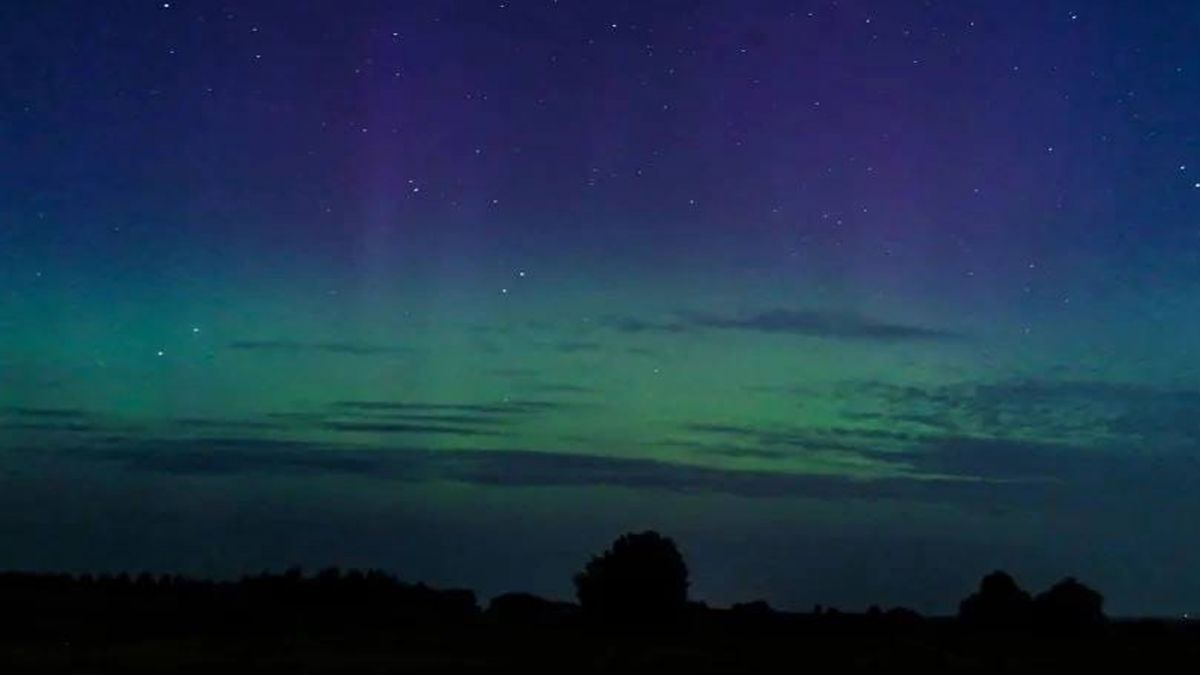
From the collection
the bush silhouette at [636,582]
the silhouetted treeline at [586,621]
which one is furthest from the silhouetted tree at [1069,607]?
the bush silhouette at [636,582]

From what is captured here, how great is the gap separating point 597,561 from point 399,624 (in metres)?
11.4

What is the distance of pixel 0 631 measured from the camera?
50062 millimetres

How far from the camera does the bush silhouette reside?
66562mm

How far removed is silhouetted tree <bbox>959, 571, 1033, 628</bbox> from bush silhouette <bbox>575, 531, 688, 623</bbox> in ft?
38.4

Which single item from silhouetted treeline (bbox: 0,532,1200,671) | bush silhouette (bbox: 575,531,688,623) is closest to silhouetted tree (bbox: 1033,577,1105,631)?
silhouetted treeline (bbox: 0,532,1200,671)

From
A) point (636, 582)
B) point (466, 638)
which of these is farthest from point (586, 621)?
point (466, 638)

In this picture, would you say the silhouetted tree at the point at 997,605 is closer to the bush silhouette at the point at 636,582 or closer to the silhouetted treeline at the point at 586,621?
the silhouetted treeline at the point at 586,621

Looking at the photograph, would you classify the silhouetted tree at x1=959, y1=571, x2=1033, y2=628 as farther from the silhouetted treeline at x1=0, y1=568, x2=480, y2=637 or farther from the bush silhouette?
the silhouetted treeline at x1=0, y1=568, x2=480, y2=637

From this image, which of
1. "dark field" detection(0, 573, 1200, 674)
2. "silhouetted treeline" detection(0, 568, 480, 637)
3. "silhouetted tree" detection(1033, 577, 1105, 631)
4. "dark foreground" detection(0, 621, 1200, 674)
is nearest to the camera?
"dark foreground" detection(0, 621, 1200, 674)

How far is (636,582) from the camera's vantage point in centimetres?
6712

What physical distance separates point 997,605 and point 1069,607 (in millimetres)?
3442

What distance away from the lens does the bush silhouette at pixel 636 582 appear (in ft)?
218

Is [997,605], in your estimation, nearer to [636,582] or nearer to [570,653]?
[636,582]

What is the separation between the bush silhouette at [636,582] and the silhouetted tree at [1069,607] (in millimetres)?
13765
